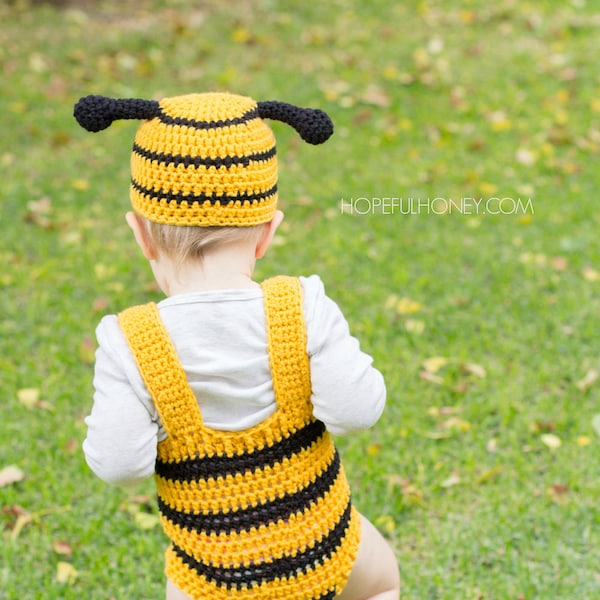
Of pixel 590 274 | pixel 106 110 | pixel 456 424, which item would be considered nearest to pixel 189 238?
pixel 106 110

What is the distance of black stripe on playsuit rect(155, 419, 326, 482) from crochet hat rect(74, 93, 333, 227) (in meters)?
0.46

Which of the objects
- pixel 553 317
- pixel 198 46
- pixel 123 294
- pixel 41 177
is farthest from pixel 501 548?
pixel 198 46

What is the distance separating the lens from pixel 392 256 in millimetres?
4121

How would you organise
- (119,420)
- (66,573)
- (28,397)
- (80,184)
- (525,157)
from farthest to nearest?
1. (525,157)
2. (80,184)
3. (28,397)
4. (66,573)
5. (119,420)

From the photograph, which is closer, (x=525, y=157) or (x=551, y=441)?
(x=551, y=441)

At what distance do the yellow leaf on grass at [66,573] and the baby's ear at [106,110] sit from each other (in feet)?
4.69

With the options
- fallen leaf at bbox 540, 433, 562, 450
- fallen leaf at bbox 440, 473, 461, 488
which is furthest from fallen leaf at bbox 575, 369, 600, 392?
fallen leaf at bbox 440, 473, 461, 488

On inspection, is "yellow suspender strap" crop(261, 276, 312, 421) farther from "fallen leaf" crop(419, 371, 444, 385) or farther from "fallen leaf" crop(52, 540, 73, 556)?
"fallen leaf" crop(419, 371, 444, 385)

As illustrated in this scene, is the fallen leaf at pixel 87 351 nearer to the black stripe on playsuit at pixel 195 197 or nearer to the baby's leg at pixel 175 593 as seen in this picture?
the baby's leg at pixel 175 593

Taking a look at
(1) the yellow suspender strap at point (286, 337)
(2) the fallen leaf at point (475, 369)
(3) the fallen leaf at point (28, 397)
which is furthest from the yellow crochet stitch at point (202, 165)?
(2) the fallen leaf at point (475, 369)

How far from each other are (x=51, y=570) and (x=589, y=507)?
5.57 feet

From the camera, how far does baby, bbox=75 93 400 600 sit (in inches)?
64.7

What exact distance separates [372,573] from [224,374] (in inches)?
24.5

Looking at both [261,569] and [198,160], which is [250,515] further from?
[198,160]
